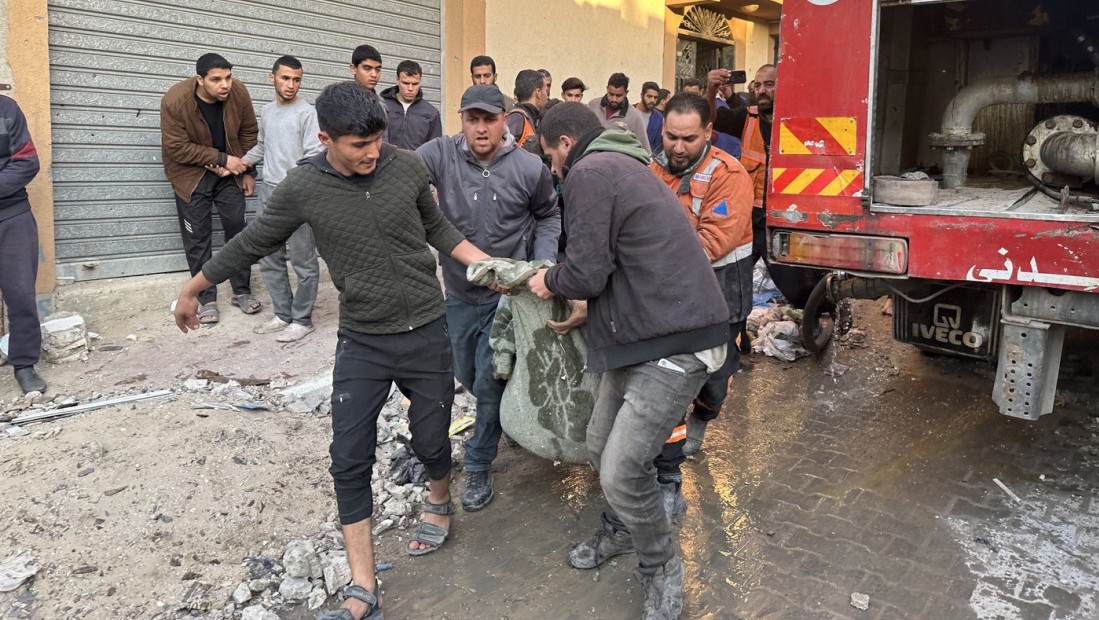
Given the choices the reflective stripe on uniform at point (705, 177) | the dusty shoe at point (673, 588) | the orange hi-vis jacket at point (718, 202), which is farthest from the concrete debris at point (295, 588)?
the reflective stripe on uniform at point (705, 177)

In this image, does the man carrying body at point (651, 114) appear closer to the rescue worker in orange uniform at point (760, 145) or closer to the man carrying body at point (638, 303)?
the rescue worker in orange uniform at point (760, 145)

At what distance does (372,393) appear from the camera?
10.2 feet

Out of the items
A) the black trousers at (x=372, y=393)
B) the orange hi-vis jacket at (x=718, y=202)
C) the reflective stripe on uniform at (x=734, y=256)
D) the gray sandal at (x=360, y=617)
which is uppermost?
the orange hi-vis jacket at (x=718, y=202)

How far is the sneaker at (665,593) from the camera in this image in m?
2.93

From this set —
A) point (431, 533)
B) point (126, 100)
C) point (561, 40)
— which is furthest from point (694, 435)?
point (561, 40)

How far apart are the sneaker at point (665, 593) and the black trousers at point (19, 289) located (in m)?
3.84

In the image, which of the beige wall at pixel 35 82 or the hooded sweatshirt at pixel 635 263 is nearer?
the hooded sweatshirt at pixel 635 263

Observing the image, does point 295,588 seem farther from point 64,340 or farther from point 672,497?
point 64,340

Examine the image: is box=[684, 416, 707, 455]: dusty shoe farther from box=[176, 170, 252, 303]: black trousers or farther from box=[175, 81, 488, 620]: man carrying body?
box=[176, 170, 252, 303]: black trousers

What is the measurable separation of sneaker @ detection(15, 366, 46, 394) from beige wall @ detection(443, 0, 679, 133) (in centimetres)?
476

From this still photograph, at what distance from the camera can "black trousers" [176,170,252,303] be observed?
19.5 ft

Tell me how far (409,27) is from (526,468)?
527 cm

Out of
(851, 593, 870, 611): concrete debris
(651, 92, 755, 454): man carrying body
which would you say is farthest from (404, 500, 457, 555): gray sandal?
(851, 593, 870, 611): concrete debris

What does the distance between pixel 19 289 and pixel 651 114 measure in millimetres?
5348
